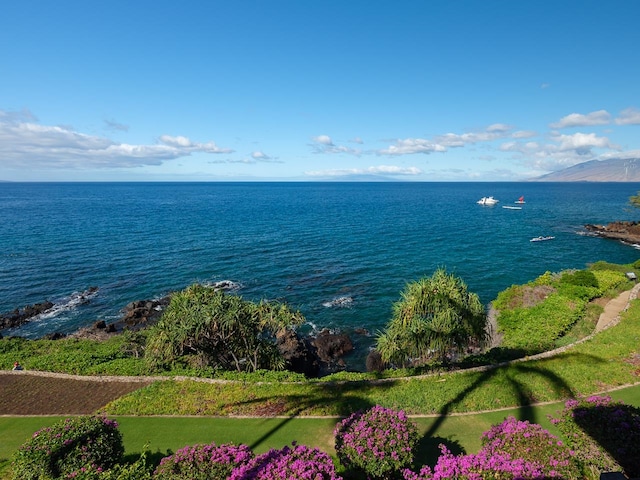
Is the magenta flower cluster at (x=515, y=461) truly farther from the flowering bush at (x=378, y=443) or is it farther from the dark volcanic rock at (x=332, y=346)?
the dark volcanic rock at (x=332, y=346)

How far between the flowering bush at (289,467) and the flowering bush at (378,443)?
105 cm

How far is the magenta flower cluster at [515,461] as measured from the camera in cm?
945

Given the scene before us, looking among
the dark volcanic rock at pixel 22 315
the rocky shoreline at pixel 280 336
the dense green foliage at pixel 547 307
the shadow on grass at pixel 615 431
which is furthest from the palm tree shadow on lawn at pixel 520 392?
the dark volcanic rock at pixel 22 315

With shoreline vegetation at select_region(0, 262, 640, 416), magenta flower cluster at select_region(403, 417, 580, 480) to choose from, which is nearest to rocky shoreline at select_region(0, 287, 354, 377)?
shoreline vegetation at select_region(0, 262, 640, 416)

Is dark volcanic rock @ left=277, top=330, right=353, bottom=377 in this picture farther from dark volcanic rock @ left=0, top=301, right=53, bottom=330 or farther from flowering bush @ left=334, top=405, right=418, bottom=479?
dark volcanic rock @ left=0, top=301, right=53, bottom=330

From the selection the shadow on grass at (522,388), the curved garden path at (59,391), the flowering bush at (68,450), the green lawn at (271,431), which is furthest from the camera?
the curved garden path at (59,391)

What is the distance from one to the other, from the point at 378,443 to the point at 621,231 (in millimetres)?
85527

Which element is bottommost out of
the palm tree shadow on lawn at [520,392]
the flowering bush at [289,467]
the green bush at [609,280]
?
the palm tree shadow on lawn at [520,392]

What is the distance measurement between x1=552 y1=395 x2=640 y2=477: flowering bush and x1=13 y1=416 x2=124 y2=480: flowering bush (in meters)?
14.7

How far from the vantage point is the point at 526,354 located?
76.3ft

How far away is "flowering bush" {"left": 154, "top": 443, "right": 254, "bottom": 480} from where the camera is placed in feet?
34.1

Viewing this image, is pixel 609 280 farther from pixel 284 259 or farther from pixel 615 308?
pixel 284 259

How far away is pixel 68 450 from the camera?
11.5 m

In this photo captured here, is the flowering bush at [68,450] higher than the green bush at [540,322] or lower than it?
higher
